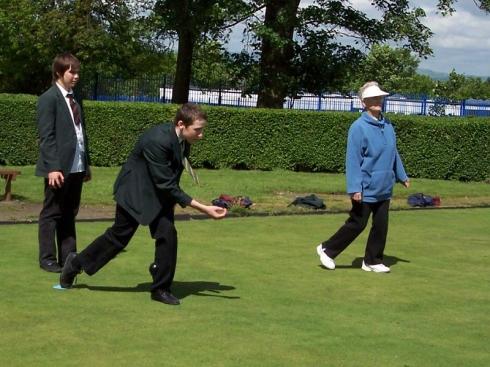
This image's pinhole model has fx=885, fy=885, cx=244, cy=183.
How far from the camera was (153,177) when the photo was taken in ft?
21.7

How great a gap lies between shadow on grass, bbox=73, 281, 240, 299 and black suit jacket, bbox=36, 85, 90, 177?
1034mm

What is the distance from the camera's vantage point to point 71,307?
662 cm

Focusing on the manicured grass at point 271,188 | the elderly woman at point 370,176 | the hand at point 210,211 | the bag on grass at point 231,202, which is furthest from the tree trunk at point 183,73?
the hand at point 210,211

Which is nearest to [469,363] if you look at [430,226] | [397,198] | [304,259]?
[304,259]

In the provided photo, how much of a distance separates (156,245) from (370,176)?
2539 millimetres

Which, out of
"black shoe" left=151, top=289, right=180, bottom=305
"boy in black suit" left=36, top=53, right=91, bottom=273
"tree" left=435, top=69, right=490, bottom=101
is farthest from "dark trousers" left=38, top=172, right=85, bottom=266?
"tree" left=435, top=69, right=490, bottom=101

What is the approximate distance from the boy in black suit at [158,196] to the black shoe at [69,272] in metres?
0.07

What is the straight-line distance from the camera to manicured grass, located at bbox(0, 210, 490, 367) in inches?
221

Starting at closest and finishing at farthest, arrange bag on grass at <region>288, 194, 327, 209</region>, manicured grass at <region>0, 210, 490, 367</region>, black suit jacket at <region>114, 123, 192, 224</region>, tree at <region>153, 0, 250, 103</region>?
manicured grass at <region>0, 210, 490, 367</region>
black suit jacket at <region>114, 123, 192, 224</region>
bag on grass at <region>288, 194, 327, 209</region>
tree at <region>153, 0, 250, 103</region>

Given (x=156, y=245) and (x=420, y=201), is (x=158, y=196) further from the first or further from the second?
(x=420, y=201)

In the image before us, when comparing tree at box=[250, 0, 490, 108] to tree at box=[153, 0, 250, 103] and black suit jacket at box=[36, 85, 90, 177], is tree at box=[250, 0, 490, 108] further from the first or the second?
black suit jacket at box=[36, 85, 90, 177]

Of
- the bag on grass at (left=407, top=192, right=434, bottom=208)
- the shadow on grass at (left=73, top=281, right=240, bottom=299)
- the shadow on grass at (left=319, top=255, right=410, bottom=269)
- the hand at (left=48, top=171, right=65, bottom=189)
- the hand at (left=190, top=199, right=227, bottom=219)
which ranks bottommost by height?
the shadow on grass at (left=73, top=281, right=240, bottom=299)

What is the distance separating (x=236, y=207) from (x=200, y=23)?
39.6 feet

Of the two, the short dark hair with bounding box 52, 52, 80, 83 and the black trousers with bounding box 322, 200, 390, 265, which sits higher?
the short dark hair with bounding box 52, 52, 80, 83
